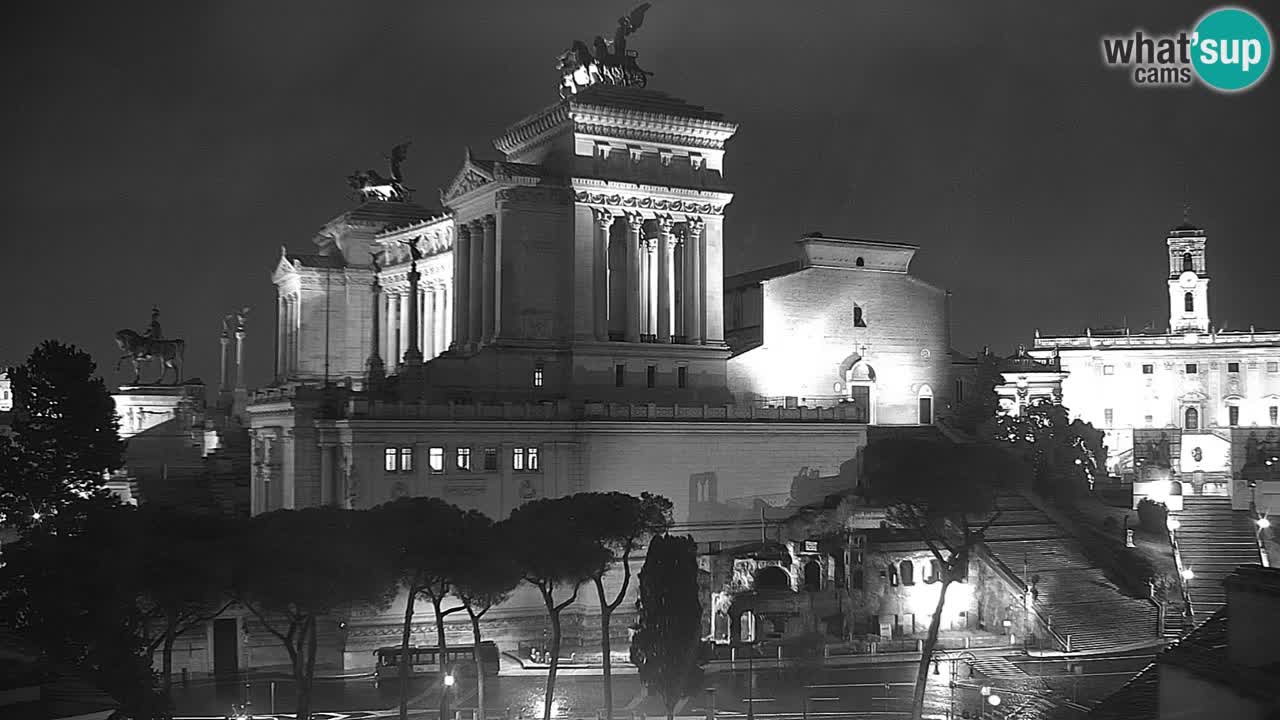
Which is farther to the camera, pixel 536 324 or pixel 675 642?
pixel 536 324

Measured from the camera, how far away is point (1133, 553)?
234 feet

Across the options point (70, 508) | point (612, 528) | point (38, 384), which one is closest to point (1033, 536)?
point (612, 528)

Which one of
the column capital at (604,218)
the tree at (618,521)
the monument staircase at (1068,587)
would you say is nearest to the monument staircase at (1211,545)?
the monument staircase at (1068,587)

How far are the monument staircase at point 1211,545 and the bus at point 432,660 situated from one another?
115 feet

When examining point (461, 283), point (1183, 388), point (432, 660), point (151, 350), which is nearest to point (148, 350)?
point (151, 350)

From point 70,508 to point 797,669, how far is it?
109 feet

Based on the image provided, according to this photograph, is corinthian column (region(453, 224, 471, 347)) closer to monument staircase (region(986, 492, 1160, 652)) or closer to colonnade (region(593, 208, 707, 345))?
colonnade (region(593, 208, 707, 345))

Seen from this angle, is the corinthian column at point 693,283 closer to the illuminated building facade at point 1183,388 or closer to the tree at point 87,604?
the tree at point 87,604

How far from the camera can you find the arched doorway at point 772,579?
65.1 meters

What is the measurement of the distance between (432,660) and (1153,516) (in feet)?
136

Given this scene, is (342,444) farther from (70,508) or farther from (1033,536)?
(1033,536)

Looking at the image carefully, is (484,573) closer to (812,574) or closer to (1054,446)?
(812,574)

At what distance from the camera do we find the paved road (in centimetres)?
5134

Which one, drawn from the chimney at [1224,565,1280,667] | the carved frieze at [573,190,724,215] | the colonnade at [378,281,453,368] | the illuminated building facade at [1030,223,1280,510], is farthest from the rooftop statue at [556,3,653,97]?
the chimney at [1224,565,1280,667]
